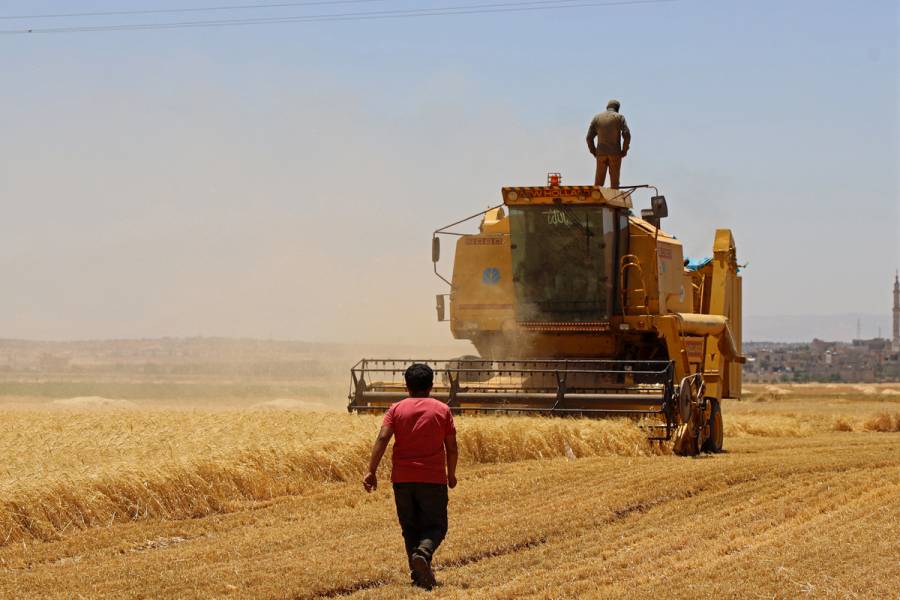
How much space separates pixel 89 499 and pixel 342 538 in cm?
230

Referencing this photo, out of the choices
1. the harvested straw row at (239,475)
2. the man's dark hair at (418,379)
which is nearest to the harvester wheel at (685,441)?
the harvested straw row at (239,475)

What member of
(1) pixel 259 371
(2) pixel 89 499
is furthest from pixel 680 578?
(1) pixel 259 371

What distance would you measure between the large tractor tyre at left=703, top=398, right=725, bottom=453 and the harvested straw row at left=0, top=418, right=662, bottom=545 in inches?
67.6

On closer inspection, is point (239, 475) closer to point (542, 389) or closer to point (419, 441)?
point (419, 441)

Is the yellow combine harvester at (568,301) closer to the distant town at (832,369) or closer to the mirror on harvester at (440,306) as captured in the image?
the mirror on harvester at (440,306)

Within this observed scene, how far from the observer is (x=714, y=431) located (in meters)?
19.2

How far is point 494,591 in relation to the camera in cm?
905

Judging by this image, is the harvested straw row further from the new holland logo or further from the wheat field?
the new holland logo

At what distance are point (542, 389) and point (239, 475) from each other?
620cm

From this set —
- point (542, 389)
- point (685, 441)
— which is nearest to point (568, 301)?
point (542, 389)

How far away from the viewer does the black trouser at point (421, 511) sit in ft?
31.1

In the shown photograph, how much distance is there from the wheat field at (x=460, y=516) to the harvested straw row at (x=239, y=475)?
0.02 m

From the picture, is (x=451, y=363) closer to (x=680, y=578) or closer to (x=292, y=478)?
(x=292, y=478)

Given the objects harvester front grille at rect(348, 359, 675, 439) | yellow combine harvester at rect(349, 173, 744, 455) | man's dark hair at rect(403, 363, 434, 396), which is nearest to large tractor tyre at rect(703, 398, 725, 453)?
yellow combine harvester at rect(349, 173, 744, 455)
